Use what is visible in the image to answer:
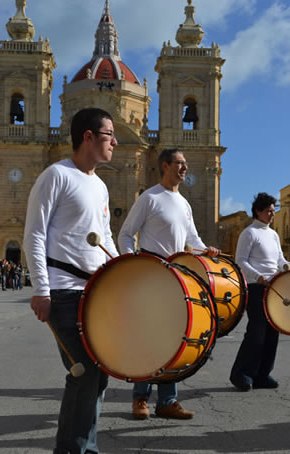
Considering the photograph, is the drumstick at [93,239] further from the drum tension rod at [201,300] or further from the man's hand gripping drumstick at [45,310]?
the drum tension rod at [201,300]

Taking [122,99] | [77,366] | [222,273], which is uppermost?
[122,99]

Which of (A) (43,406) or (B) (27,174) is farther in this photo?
(B) (27,174)

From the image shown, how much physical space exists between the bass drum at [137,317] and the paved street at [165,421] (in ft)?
3.62

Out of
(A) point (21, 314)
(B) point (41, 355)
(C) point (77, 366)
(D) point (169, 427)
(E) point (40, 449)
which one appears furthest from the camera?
(A) point (21, 314)

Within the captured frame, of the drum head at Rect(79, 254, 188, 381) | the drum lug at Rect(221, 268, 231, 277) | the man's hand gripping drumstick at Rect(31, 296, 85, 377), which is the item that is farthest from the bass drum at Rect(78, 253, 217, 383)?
the drum lug at Rect(221, 268, 231, 277)

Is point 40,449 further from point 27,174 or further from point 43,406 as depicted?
point 27,174

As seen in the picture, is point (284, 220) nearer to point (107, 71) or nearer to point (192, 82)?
point (192, 82)

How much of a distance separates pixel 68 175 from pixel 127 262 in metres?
0.66

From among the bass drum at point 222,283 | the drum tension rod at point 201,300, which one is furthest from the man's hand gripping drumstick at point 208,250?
the drum tension rod at point 201,300

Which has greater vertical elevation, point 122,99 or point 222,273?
point 122,99

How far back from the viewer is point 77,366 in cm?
401

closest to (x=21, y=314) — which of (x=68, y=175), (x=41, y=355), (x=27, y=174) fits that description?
(x=41, y=355)

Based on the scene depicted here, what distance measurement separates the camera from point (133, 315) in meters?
4.06

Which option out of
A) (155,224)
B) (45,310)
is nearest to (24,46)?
(155,224)
